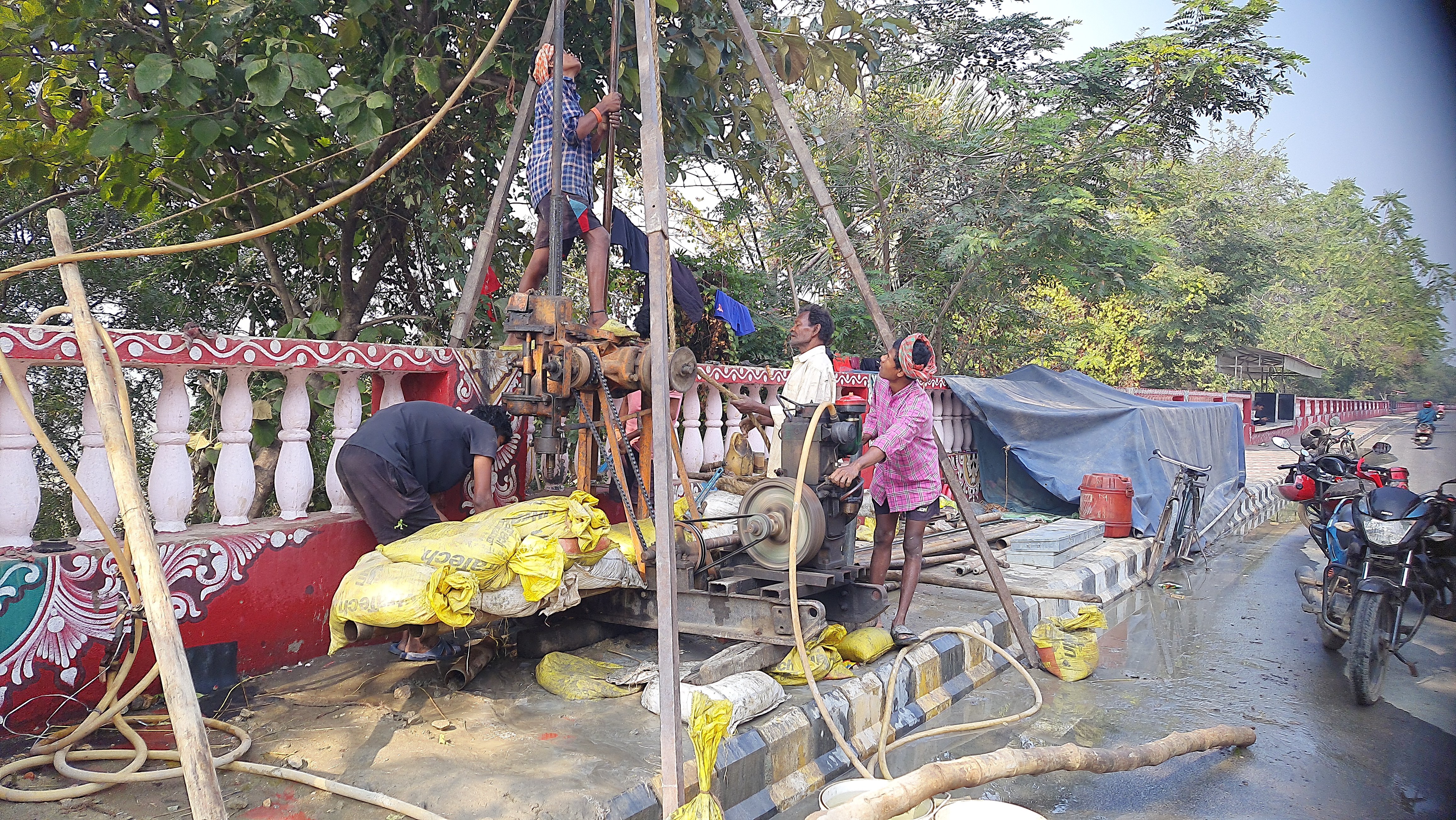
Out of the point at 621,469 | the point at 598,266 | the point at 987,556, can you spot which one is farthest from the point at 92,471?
the point at 987,556

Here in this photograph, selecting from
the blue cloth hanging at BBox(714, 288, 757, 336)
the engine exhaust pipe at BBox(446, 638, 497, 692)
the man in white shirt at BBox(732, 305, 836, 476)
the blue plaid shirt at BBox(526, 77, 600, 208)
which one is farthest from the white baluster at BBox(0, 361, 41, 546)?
the blue cloth hanging at BBox(714, 288, 757, 336)

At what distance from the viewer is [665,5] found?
454 centimetres

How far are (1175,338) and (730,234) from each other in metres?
13.8

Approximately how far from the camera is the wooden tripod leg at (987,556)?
4969 mm

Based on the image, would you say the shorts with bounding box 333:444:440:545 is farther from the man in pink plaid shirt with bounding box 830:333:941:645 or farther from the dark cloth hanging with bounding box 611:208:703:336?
the man in pink plaid shirt with bounding box 830:333:941:645

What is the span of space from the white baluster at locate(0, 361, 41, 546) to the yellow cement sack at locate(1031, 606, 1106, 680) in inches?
198

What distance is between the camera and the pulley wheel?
4293mm

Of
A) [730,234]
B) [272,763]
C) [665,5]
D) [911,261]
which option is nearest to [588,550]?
[272,763]

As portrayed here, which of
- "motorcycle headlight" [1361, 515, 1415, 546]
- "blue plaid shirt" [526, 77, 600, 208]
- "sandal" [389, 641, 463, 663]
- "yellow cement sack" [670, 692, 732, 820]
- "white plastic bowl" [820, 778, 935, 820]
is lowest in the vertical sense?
"white plastic bowl" [820, 778, 935, 820]

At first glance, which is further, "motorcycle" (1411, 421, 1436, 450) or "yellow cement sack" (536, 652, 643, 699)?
"yellow cement sack" (536, 652, 643, 699)

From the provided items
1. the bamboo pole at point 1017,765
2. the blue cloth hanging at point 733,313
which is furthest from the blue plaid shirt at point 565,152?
the blue cloth hanging at point 733,313

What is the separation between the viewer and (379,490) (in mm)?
3857

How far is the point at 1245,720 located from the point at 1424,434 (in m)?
3.07

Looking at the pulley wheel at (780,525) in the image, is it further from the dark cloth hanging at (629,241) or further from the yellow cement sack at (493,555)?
the dark cloth hanging at (629,241)
